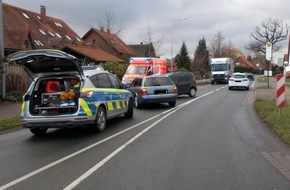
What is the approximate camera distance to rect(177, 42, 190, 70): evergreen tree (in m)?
88.5

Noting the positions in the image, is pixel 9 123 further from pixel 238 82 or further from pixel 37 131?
pixel 238 82

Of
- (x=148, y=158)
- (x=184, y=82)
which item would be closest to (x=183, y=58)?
(x=184, y=82)

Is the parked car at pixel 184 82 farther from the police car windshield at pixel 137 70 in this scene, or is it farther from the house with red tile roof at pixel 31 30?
the house with red tile roof at pixel 31 30

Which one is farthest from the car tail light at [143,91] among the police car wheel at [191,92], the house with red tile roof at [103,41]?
the house with red tile roof at [103,41]

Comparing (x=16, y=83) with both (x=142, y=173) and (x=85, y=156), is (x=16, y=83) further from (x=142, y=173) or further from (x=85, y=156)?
(x=142, y=173)

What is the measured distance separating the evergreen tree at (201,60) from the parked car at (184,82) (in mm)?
45642

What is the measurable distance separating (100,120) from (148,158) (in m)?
3.69

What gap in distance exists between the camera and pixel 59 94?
35.5 ft

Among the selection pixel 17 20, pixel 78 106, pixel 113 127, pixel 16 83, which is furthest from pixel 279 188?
pixel 17 20

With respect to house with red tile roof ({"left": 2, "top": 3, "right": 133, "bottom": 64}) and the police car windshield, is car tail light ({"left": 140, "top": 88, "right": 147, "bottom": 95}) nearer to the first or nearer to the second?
the police car windshield

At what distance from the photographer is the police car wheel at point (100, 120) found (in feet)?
36.4

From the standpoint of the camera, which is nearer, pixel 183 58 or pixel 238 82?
pixel 238 82

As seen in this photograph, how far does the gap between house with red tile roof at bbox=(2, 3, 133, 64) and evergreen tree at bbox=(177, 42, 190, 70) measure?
1998cm

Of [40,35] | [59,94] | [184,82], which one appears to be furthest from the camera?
[40,35]
